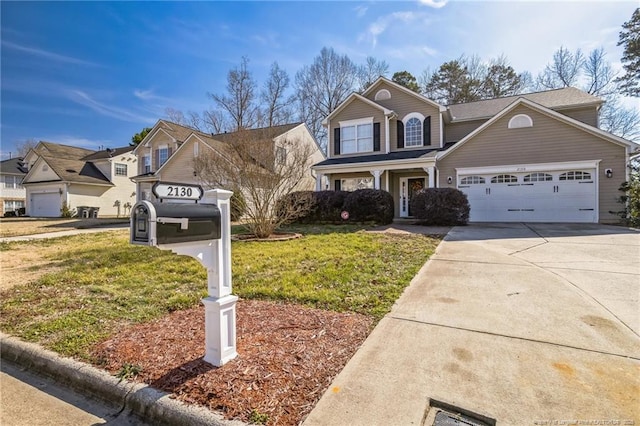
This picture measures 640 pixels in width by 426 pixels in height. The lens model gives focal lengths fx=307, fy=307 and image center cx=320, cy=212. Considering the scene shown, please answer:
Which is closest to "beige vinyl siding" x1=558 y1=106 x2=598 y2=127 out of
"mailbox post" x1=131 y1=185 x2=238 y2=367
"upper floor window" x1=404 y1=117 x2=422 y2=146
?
"upper floor window" x1=404 y1=117 x2=422 y2=146

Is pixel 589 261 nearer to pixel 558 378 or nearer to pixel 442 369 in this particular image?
pixel 558 378

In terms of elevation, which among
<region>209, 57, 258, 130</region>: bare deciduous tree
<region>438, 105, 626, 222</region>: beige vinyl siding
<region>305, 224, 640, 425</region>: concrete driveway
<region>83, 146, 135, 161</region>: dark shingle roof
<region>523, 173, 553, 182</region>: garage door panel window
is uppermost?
<region>209, 57, 258, 130</region>: bare deciduous tree

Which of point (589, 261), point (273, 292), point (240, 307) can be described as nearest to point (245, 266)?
point (273, 292)

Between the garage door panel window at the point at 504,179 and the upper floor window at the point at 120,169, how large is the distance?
28.5 m

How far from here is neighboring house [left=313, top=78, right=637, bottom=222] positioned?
40.2 feet

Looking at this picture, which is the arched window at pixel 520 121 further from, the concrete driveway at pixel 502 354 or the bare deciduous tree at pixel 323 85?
the bare deciduous tree at pixel 323 85

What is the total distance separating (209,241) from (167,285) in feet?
10.5

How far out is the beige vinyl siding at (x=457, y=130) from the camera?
53.2ft

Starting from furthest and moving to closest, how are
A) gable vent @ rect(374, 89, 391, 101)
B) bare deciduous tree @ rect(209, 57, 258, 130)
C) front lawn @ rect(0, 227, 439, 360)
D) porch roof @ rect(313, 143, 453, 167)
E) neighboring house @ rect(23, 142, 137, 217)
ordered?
1. bare deciduous tree @ rect(209, 57, 258, 130)
2. neighboring house @ rect(23, 142, 137, 217)
3. gable vent @ rect(374, 89, 391, 101)
4. porch roof @ rect(313, 143, 453, 167)
5. front lawn @ rect(0, 227, 439, 360)

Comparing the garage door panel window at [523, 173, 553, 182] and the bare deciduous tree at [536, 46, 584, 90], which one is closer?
the garage door panel window at [523, 173, 553, 182]

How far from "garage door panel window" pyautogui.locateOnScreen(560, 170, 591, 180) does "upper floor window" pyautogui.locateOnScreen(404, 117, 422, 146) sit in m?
6.22

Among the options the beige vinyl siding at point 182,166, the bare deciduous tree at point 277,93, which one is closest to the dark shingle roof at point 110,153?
the beige vinyl siding at point 182,166

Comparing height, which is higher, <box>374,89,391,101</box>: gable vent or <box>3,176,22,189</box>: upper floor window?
<box>374,89,391,101</box>: gable vent

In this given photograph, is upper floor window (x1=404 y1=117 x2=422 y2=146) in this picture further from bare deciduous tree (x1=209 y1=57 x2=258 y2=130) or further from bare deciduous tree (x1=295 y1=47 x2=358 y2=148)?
bare deciduous tree (x1=209 y1=57 x2=258 y2=130)
